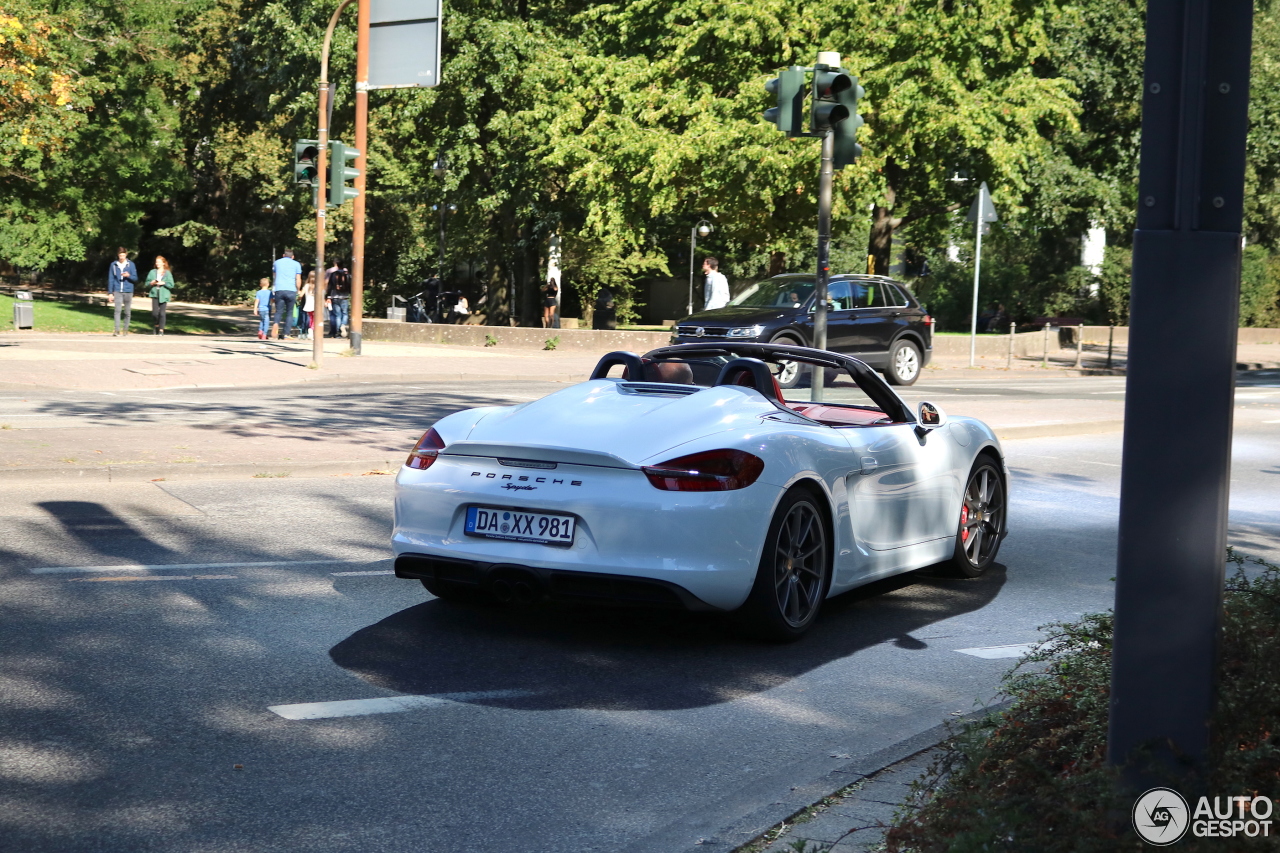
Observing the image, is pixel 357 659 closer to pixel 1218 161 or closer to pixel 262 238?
pixel 1218 161

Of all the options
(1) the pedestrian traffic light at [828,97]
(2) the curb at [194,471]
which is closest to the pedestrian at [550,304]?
(1) the pedestrian traffic light at [828,97]

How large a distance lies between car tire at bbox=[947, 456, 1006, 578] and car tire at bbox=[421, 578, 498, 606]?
8.73ft

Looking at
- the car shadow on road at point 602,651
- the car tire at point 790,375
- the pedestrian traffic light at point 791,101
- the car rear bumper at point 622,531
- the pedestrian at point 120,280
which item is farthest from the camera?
the pedestrian at point 120,280

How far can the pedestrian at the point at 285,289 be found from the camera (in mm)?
30156

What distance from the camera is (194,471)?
10.9 metres

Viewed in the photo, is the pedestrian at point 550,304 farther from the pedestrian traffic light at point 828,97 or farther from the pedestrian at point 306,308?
the pedestrian traffic light at point 828,97

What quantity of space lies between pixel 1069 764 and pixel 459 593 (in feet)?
12.0

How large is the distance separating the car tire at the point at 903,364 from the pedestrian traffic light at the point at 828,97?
34.1ft

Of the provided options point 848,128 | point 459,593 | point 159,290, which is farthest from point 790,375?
point 159,290

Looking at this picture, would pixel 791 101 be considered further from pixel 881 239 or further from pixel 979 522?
pixel 881 239

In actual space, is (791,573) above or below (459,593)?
above

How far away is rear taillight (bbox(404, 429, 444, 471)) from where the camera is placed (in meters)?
6.41

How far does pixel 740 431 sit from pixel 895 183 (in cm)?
2755

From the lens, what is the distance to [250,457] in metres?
11.5
